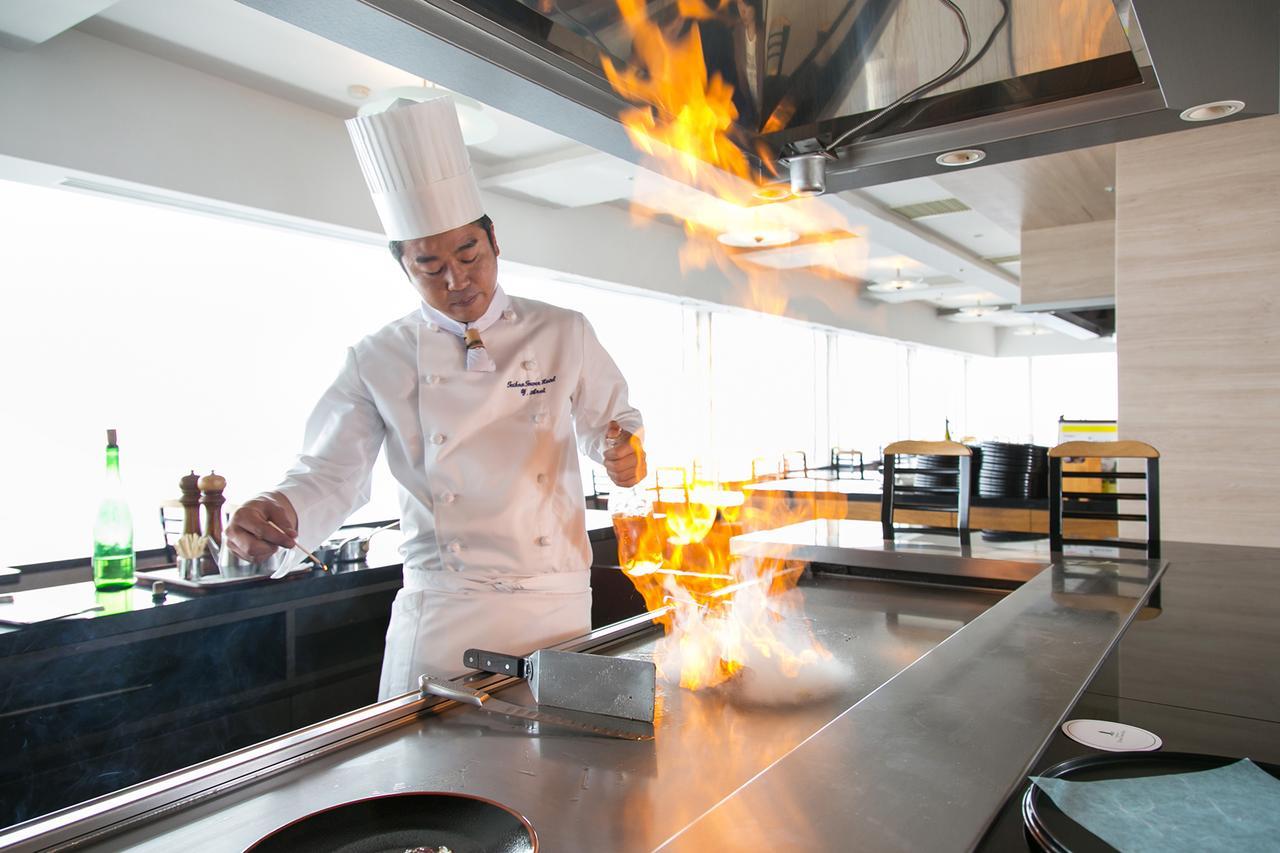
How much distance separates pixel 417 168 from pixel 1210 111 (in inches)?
55.0

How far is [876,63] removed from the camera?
1.38 metres

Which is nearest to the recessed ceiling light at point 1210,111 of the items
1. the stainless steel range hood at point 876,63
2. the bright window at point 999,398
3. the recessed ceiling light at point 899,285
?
the stainless steel range hood at point 876,63

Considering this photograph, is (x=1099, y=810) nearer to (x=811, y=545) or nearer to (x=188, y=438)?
(x=811, y=545)

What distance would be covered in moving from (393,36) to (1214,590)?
184cm

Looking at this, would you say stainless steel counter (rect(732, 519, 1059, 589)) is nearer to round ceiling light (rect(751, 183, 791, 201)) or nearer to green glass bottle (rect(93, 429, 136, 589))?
round ceiling light (rect(751, 183, 791, 201))

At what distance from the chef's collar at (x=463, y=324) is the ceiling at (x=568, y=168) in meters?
1.99

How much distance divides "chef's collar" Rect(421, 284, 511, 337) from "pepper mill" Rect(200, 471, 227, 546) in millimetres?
1271

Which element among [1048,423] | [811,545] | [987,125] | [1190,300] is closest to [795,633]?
[811,545]

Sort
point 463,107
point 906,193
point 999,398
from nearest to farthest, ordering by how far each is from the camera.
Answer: point 463,107 < point 906,193 < point 999,398

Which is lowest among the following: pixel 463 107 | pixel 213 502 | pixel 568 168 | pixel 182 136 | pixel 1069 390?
pixel 213 502

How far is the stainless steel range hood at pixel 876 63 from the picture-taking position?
97cm

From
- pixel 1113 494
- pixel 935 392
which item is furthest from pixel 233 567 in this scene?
pixel 935 392

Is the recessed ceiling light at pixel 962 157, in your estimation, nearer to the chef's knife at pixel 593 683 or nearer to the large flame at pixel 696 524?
the large flame at pixel 696 524

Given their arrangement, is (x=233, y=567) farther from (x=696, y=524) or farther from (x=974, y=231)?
(x=974, y=231)
